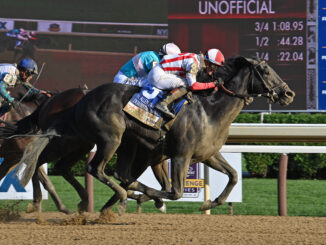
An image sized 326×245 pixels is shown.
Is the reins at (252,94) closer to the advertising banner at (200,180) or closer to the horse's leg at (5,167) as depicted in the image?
the advertising banner at (200,180)

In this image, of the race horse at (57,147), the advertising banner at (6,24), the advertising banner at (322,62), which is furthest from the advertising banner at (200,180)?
the advertising banner at (6,24)

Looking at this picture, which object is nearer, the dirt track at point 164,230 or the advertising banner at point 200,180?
the dirt track at point 164,230

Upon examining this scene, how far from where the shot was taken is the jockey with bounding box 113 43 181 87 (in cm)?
667

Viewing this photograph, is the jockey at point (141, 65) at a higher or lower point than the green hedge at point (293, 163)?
higher

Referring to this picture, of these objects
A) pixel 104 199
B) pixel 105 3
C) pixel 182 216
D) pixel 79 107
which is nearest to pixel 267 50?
pixel 105 3

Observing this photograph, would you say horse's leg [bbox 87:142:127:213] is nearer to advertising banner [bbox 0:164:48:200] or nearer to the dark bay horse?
the dark bay horse

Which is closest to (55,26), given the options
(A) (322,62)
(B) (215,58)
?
(A) (322,62)

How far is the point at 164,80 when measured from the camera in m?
6.30

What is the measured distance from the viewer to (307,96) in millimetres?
12492

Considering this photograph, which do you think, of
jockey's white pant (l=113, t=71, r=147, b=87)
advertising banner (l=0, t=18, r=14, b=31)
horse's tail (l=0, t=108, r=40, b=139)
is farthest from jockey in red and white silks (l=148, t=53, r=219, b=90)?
advertising banner (l=0, t=18, r=14, b=31)

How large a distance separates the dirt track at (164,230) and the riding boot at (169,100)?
3.25 feet

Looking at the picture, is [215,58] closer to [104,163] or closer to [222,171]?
[222,171]

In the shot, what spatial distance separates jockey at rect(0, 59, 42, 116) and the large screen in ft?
17.5

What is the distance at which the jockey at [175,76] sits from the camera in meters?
6.23
